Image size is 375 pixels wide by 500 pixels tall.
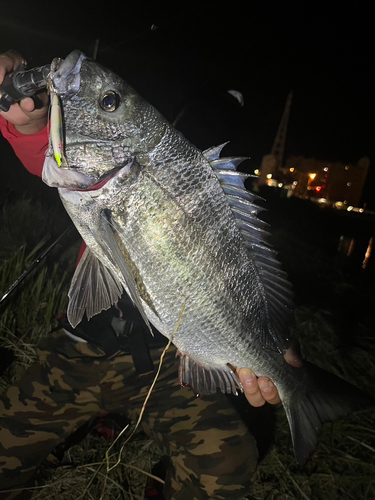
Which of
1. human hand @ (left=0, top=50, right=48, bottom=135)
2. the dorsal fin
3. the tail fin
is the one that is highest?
human hand @ (left=0, top=50, right=48, bottom=135)

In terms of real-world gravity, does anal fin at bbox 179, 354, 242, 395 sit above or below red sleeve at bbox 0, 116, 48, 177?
below

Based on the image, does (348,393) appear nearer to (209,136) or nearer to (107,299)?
(107,299)

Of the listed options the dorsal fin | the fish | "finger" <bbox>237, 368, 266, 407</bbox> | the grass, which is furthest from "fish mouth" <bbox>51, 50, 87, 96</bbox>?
the grass

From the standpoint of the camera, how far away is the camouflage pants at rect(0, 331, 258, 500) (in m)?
2.21

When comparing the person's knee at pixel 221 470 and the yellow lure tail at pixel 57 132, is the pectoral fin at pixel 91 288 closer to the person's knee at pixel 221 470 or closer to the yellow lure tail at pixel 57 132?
the yellow lure tail at pixel 57 132

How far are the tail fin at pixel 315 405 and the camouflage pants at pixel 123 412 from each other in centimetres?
41

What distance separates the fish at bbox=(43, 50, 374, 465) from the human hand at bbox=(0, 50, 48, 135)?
533 mm

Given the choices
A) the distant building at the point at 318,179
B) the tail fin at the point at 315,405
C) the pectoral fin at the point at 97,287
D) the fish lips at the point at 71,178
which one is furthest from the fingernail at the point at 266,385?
the distant building at the point at 318,179

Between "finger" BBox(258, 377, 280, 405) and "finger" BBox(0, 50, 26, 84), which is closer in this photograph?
"finger" BBox(0, 50, 26, 84)

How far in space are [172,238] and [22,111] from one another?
123 centimetres

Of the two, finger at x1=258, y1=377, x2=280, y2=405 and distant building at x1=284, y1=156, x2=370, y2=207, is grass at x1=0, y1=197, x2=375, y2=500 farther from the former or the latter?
distant building at x1=284, y1=156, x2=370, y2=207

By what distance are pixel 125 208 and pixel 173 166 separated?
0.32 m

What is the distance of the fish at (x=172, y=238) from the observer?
1431 mm

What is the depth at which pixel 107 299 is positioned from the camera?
68.3 inches
